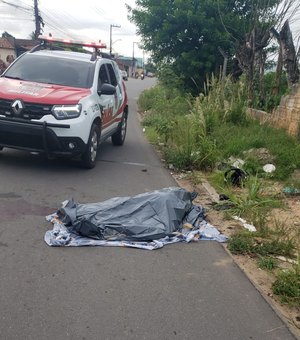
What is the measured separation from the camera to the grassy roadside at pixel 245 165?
441 cm

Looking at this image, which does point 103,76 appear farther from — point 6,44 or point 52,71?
point 6,44

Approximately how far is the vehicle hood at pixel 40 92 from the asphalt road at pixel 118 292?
6.56 feet

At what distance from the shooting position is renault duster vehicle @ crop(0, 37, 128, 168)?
6602mm

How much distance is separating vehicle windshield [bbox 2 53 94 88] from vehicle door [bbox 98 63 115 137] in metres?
0.35

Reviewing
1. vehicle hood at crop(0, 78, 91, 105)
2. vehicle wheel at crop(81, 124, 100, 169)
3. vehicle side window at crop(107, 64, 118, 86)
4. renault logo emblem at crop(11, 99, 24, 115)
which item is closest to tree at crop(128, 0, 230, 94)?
vehicle side window at crop(107, 64, 118, 86)

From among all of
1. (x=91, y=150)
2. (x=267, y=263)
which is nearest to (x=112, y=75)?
(x=91, y=150)

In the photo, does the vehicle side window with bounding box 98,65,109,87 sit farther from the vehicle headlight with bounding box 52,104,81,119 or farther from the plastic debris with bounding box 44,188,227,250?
the plastic debris with bounding box 44,188,227,250

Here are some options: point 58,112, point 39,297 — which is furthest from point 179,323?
point 58,112

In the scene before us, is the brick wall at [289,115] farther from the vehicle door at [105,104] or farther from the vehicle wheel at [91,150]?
the vehicle wheel at [91,150]

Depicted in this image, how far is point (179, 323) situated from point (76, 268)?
3.80 ft

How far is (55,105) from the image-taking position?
261 inches

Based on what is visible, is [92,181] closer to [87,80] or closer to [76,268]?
[87,80]

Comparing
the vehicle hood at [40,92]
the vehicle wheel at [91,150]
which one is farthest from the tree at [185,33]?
the vehicle hood at [40,92]

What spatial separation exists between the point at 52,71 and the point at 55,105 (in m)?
1.44
